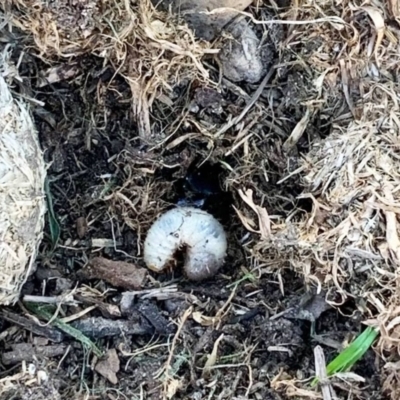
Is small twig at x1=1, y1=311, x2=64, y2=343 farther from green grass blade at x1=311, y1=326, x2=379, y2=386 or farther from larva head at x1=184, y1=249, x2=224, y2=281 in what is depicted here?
green grass blade at x1=311, y1=326, x2=379, y2=386

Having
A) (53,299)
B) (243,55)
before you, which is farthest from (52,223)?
(243,55)

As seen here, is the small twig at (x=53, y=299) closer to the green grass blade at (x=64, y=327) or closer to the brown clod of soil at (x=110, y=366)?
the green grass blade at (x=64, y=327)

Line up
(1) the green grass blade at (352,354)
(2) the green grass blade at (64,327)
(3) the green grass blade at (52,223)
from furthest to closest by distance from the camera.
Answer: (3) the green grass blade at (52,223) < (2) the green grass blade at (64,327) < (1) the green grass blade at (352,354)

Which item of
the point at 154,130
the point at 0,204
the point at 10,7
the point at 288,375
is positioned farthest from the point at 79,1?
the point at 288,375

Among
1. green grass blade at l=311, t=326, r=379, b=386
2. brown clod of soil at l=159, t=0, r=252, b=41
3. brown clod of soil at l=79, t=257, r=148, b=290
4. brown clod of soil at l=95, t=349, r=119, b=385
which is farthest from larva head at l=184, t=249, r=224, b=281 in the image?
brown clod of soil at l=159, t=0, r=252, b=41

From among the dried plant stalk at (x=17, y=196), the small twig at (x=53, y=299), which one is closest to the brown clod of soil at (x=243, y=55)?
the dried plant stalk at (x=17, y=196)

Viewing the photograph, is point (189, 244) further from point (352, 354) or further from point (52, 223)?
point (352, 354)
